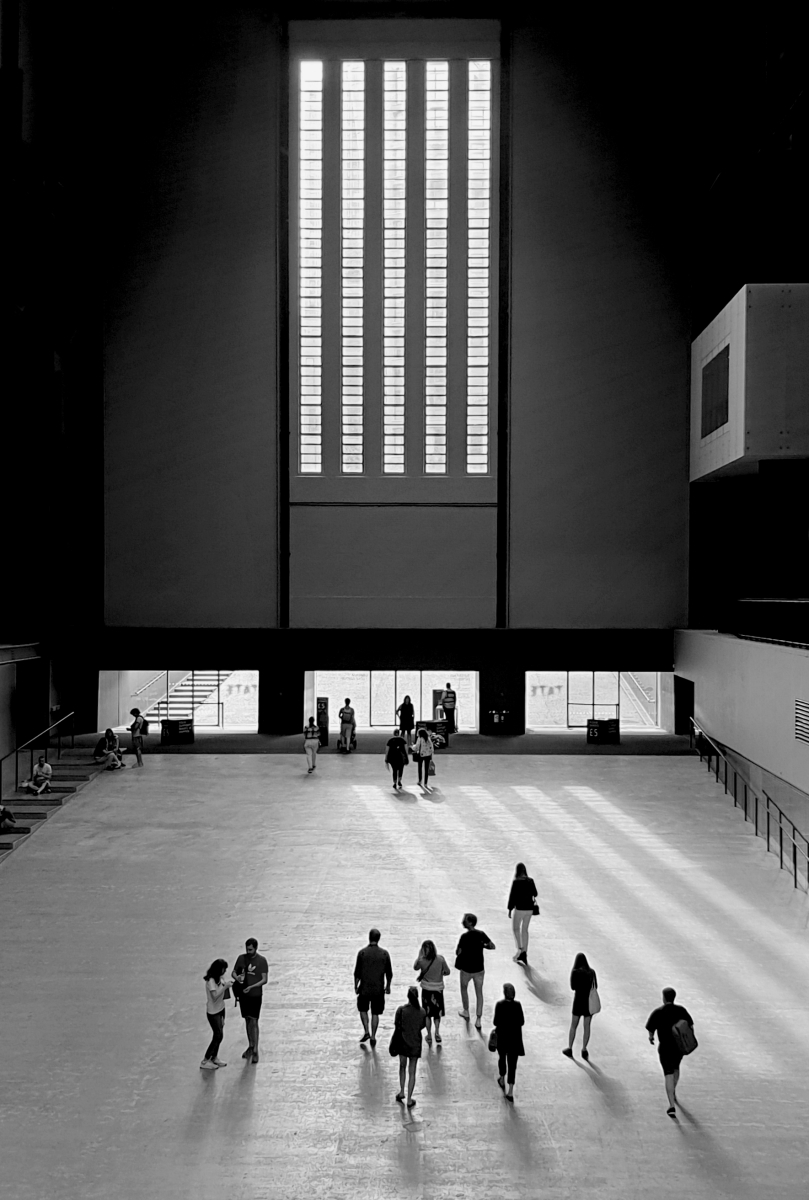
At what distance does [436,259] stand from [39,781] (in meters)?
16.4

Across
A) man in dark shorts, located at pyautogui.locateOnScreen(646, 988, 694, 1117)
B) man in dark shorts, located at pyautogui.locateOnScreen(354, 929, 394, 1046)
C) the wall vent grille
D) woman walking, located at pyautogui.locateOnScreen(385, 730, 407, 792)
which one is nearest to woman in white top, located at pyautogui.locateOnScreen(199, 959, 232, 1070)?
man in dark shorts, located at pyautogui.locateOnScreen(354, 929, 394, 1046)

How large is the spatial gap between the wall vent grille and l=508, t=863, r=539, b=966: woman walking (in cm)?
713

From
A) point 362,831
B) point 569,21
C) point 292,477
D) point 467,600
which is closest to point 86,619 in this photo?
point 292,477

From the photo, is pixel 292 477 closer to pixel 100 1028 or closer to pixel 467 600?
pixel 467 600

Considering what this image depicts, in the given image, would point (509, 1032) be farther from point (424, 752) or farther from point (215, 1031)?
point (424, 752)

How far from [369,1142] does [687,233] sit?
23.7m

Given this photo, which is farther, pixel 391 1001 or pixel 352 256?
pixel 352 256

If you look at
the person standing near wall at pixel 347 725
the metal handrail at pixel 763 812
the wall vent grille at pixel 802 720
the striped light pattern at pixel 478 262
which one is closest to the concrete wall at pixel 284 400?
the striped light pattern at pixel 478 262

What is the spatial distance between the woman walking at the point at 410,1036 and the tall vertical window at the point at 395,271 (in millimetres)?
18536

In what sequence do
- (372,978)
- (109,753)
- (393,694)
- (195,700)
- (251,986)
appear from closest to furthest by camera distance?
(251,986) < (372,978) < (109,753) < (393,694) < (195,700)

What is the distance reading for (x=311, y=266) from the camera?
25219mm

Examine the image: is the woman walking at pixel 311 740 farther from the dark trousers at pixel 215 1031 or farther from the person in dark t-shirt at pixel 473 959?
the dark trousers at pixel 215 1031

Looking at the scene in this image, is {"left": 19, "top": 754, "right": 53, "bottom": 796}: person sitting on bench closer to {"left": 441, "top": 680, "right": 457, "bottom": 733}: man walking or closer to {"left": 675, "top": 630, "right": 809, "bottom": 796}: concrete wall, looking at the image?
{"left": 441, "top": 680, "right": 457, "bottom": 733}: man walking

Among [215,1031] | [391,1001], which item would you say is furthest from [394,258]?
[215,1031]
